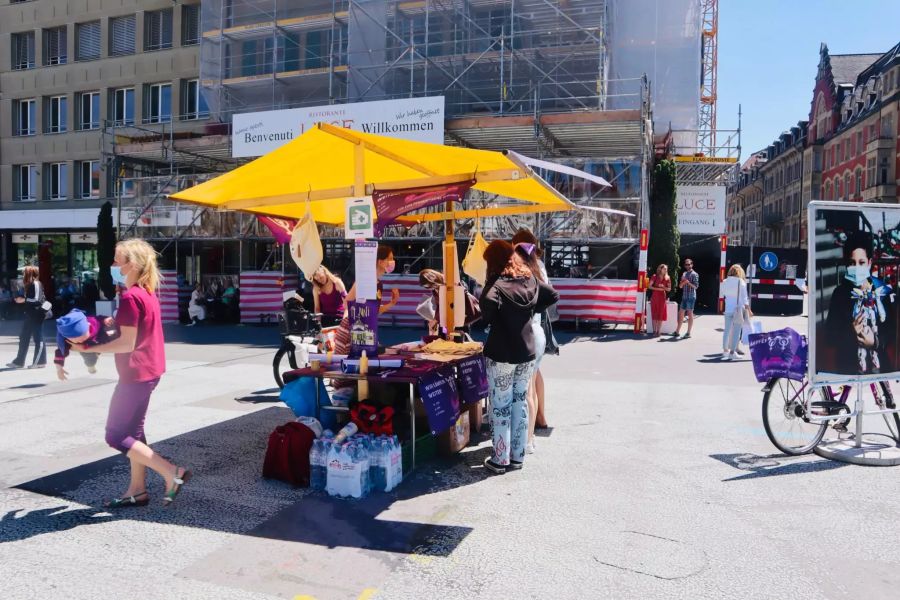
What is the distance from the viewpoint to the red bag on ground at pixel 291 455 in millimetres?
5387

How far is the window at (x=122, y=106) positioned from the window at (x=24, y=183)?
5.30 m

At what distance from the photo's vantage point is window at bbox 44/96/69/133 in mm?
30234

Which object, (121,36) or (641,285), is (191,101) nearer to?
(121,36)

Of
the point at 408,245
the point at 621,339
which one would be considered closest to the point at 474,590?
the point at 621,339

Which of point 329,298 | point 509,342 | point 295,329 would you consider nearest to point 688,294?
point 329,298

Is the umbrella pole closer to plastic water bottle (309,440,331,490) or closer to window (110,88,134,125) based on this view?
plastic water bottle (309,440,331,490)

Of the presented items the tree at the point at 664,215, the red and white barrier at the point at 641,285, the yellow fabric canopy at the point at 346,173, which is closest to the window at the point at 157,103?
the tree at the point at 664,215

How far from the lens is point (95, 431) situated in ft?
23.0

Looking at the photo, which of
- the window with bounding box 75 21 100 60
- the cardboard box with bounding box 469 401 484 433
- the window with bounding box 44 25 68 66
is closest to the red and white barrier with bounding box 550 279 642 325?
the cardboard box with bounding box 469 401 484 433

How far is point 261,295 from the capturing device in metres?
19.7

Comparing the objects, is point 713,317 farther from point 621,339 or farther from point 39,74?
point 39,74

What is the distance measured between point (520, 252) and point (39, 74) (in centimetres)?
3171

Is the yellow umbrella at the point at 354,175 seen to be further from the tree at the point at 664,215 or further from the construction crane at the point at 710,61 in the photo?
the construction crane at the point at 710,61

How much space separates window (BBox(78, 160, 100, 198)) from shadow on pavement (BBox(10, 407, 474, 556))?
2645cm
